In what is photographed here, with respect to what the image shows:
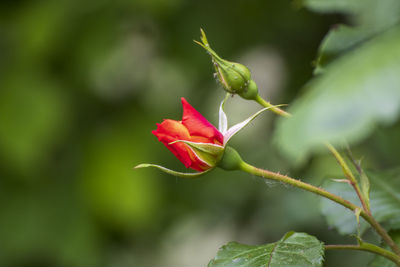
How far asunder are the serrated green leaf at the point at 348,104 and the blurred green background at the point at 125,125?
3.25ft

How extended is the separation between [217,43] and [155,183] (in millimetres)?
486

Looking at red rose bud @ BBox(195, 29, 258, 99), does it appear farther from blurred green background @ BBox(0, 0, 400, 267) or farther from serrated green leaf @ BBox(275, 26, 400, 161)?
blurred green background @ BBox(0, 0, 400, 267)

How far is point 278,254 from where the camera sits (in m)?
0.63

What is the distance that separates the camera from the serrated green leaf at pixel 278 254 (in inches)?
24.1

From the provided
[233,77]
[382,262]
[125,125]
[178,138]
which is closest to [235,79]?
[233,77]

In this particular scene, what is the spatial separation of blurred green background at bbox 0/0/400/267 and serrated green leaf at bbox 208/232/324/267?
2.54 feet

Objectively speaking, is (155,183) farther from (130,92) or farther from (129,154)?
(130,92)

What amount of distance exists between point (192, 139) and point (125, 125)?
3.82 feet

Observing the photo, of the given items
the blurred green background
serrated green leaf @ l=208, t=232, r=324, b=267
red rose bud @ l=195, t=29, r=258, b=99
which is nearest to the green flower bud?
red rose bud @ l=195, t=29, r=258, b=99

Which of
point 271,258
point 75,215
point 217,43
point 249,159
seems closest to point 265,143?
point 249,159

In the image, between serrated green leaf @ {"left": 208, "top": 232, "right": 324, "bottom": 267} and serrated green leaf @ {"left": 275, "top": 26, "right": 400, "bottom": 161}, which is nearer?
serrated green leaf @ {"left": 275, "top": 26, "right": 400, "bottom": 161}

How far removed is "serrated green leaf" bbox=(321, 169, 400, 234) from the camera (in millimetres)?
773

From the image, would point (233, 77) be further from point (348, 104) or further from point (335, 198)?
point (348, 104)

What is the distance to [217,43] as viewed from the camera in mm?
1797
